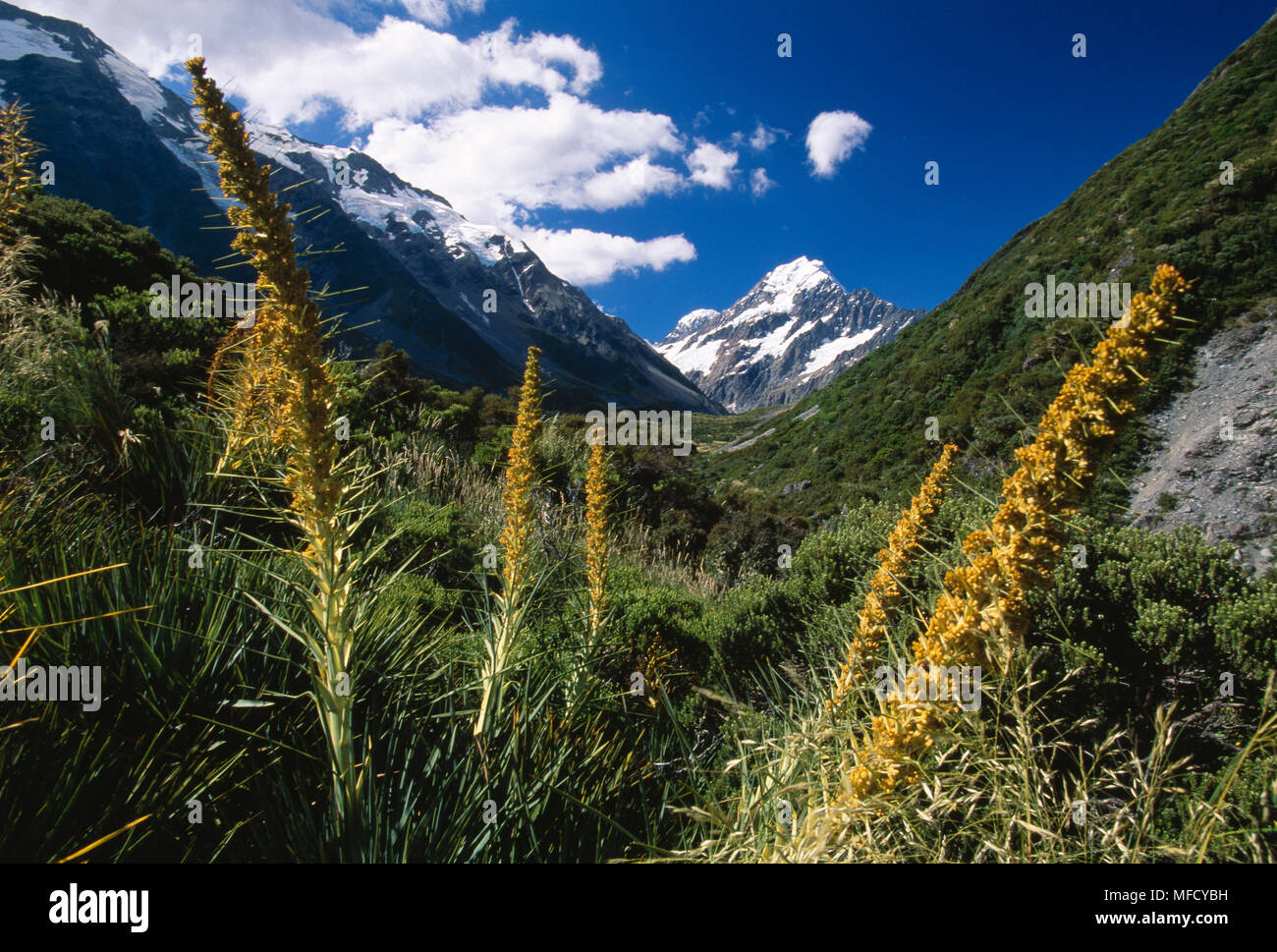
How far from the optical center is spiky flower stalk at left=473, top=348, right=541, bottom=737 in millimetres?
2453

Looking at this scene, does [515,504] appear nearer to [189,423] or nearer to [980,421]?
[189,423]

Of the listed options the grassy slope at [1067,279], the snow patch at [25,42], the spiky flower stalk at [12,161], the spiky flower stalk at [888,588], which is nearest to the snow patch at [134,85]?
the snow patch at [25,42]

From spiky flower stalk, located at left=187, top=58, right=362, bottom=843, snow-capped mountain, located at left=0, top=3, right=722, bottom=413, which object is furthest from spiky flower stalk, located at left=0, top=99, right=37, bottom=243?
snow-capped mountain, located at left=0, top=3, right=722, bottom=413

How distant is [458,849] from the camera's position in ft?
6.02

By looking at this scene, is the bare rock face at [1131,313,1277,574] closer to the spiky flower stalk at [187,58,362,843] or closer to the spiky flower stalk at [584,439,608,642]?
the spiky flower stalk at [584,439,608,642]

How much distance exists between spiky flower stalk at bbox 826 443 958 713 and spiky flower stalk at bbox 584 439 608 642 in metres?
1.34

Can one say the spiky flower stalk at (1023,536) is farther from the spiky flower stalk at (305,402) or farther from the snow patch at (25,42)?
the snow patch at (25,42)

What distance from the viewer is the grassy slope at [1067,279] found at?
20.5 m

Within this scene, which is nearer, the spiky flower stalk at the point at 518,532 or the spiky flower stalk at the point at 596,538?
the spiky flower stalk at the point at 518,532

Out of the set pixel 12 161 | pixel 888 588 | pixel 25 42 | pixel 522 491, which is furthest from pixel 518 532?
pixel 25 42

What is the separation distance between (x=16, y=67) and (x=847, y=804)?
19083cm

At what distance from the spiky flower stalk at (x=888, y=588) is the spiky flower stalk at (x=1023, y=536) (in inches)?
18.5

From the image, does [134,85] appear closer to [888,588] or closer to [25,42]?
[25,42]
